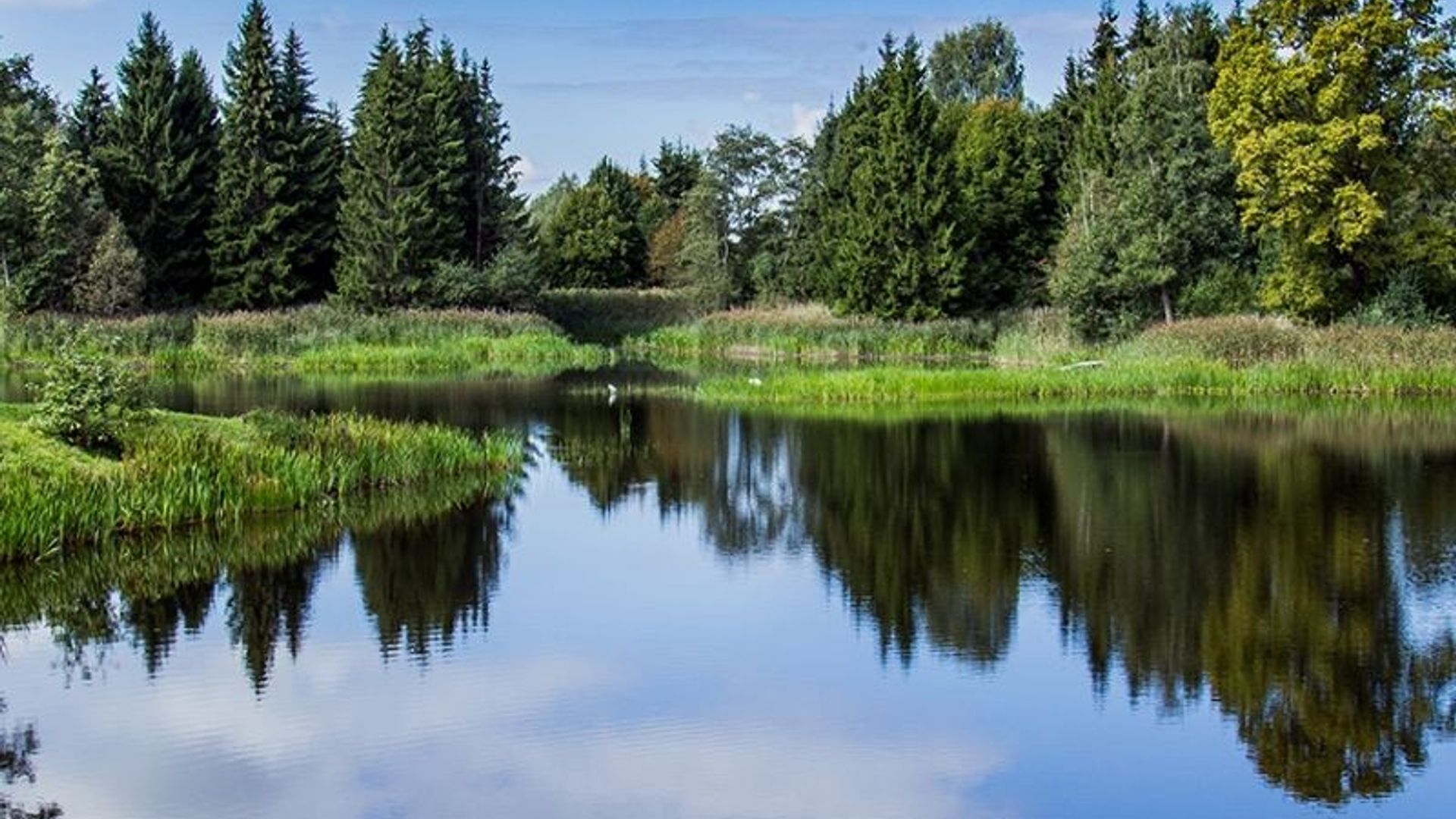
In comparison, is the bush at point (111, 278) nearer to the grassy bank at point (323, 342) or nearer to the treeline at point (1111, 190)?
the grassy bank at point (323, 342)

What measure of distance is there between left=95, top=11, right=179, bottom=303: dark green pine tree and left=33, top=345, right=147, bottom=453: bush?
133ft

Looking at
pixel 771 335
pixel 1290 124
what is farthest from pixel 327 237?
pixel 1290 124

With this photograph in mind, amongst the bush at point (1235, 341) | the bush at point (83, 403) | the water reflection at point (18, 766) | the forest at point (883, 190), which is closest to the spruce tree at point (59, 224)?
the forest at point (883, 190)

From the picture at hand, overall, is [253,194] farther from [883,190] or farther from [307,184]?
[883,190]

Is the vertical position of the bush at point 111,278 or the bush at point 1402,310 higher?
the bush at point 111,278

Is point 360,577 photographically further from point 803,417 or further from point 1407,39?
point 1407,39

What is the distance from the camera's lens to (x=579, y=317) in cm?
7212

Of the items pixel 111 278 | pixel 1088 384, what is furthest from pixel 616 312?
pixel 1088 384

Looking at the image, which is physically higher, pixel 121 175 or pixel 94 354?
pixel 121 175

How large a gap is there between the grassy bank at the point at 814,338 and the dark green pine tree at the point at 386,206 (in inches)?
432

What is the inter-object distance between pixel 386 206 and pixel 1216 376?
108ft

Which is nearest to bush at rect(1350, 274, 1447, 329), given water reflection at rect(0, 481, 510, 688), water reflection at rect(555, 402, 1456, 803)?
water reflection at rect(555, 402, 1456, 803)

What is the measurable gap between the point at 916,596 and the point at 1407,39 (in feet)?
104

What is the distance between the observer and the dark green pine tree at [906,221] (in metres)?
56.8
